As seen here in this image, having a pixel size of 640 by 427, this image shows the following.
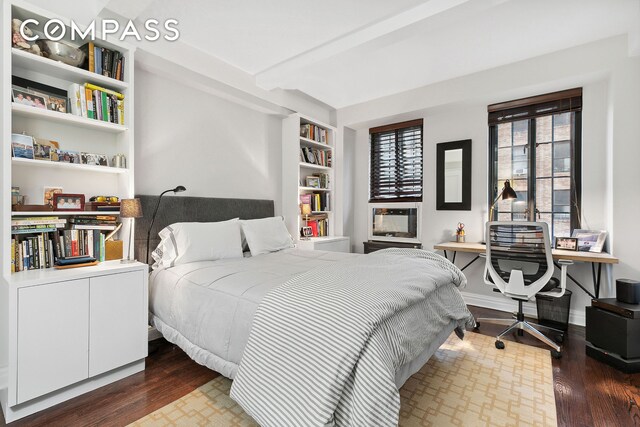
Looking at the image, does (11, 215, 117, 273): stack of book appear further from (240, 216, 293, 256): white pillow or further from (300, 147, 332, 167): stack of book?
(300, 147, 332, 167): stack of book

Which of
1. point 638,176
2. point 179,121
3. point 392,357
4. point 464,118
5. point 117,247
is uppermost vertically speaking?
point 464,118

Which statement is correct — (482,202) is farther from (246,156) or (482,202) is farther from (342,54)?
(246,156)

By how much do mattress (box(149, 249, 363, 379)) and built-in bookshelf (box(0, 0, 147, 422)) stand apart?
0.67 ft

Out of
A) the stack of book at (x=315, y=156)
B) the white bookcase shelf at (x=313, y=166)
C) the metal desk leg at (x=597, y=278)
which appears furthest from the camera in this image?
the stack of book at (x=315, y=156)

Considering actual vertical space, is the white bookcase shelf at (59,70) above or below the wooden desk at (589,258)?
above

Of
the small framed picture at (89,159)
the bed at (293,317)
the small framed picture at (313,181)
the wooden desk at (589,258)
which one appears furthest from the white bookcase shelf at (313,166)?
the small framed picture at (89,159)

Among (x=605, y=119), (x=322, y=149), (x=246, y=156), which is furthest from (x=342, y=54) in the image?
(x=605, y=119)

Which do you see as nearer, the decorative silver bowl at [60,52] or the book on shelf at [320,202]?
the decorative silver bowl at [60,52]

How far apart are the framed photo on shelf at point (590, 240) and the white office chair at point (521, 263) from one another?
644 millimetres

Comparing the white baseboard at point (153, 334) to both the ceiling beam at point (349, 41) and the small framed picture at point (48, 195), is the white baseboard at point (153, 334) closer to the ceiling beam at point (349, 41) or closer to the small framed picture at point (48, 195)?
the small framed picture at point (48, 195)

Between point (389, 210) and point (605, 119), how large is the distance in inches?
97.3

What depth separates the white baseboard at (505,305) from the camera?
10.0 ft

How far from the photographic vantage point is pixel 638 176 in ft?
8.70

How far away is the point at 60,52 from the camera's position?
2.03m
